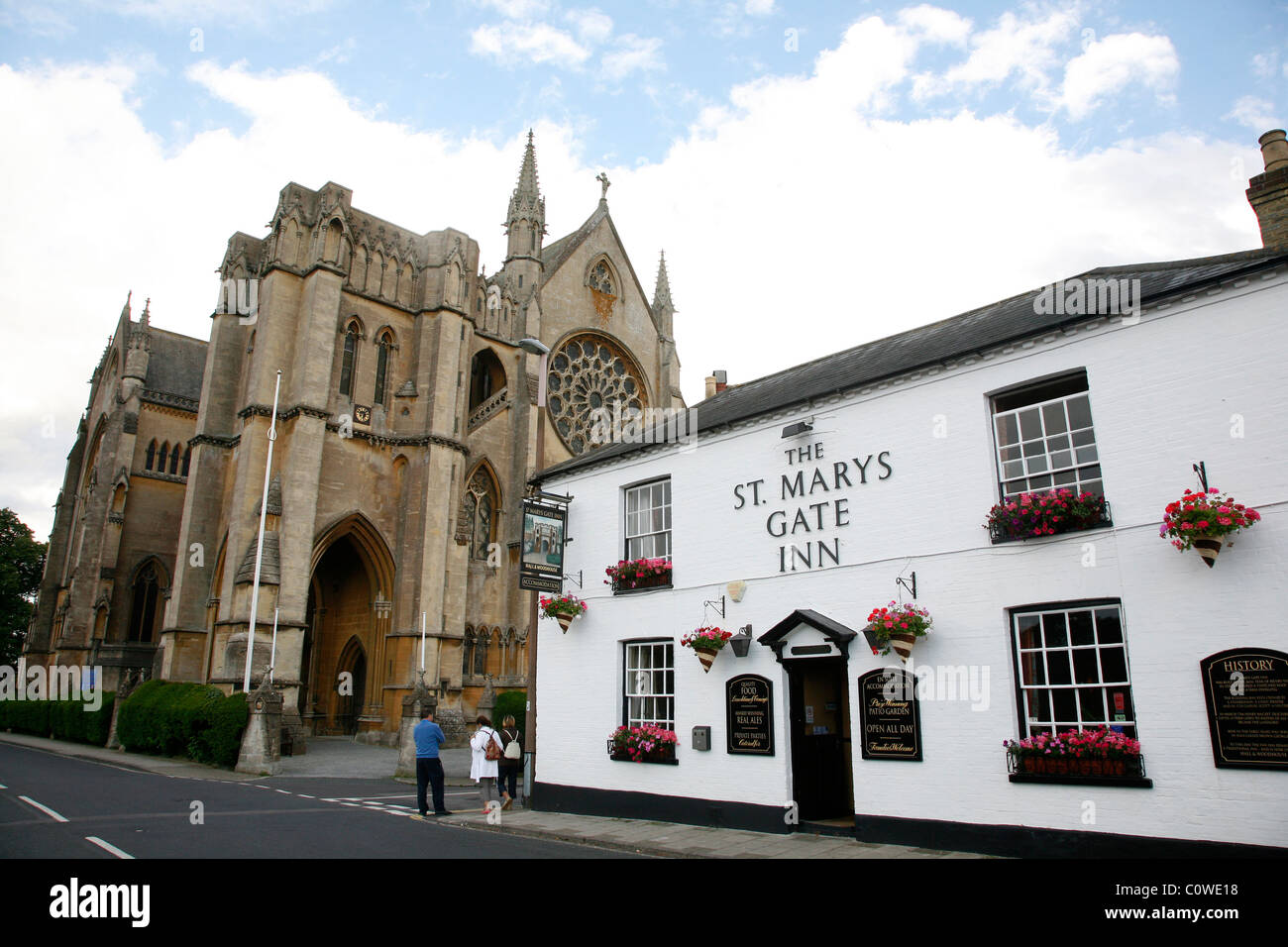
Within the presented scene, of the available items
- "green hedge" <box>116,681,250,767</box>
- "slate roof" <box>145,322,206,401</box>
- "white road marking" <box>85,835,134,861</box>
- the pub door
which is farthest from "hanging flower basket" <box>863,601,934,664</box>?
"slate roof" <box>145,322,206,401</box>

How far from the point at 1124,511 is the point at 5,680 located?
50.7m

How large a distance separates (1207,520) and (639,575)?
794 cm

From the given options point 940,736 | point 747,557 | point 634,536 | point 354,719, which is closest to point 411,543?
point 354,719

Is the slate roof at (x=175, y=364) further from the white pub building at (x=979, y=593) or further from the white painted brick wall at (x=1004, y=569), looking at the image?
the white painted brick wall at (x=1004, y=569)

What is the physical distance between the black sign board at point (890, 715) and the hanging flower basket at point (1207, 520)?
3.40 m

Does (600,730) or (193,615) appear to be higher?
(193,615)

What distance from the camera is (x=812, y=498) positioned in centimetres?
1170

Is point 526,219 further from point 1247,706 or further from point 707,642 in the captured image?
point 1247,706

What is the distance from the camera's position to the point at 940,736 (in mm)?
9664

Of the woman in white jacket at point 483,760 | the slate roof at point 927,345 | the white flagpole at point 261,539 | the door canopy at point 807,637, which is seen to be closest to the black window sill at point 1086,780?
the door canopy at point 807,637

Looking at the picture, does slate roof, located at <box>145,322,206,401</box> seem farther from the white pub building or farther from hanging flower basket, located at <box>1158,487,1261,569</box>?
hanging flower basket, located at <box>1158,487,1261,569</box>

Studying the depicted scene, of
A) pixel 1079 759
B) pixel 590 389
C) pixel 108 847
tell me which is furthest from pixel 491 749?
pixel 590 389

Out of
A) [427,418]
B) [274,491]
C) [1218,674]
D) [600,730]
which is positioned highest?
[427,418]

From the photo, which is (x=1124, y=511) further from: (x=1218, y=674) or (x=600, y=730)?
(x=600, y=730)
